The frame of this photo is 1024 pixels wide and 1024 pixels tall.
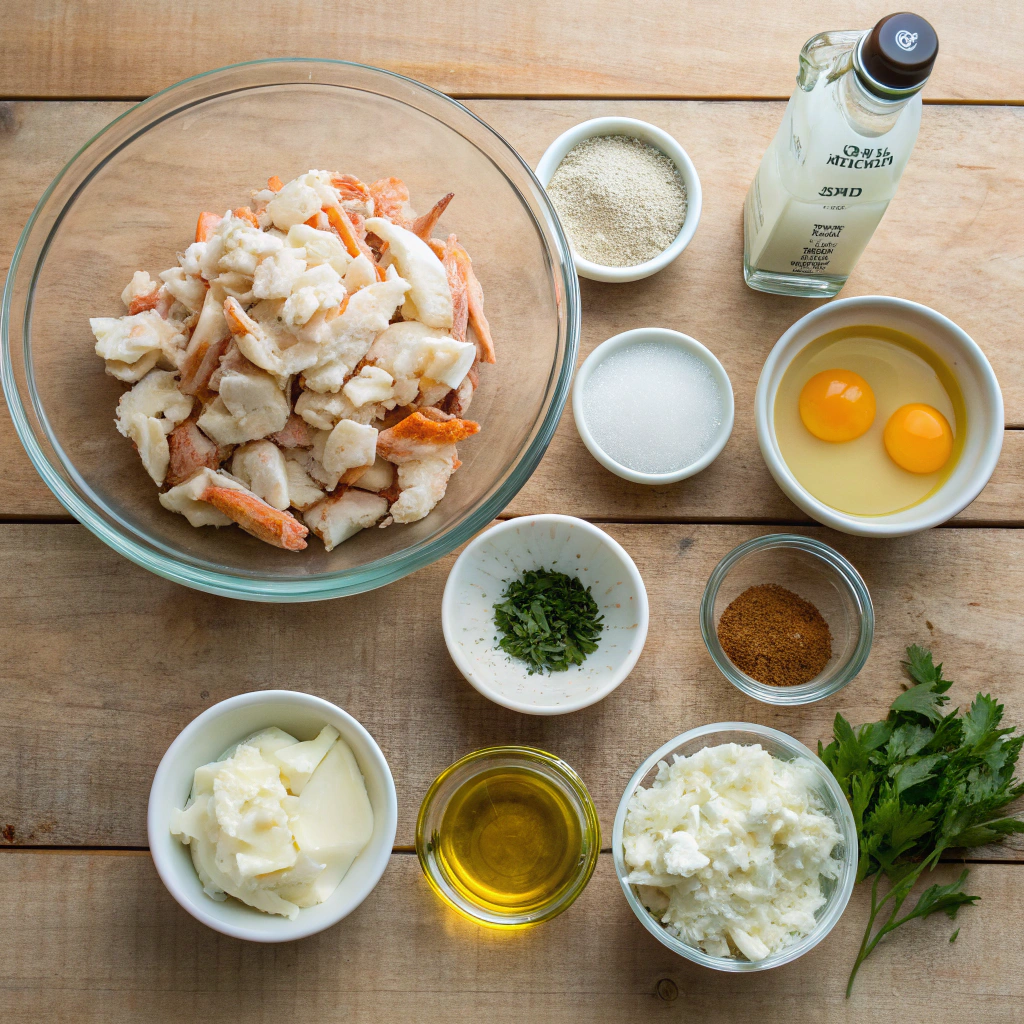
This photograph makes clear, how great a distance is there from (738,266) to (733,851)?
3.31 ft

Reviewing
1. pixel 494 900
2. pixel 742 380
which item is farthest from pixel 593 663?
pixel 742 380

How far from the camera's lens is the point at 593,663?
1.47 meters

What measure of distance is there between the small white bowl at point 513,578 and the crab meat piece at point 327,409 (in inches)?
13.6

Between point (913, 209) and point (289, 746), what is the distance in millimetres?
1461

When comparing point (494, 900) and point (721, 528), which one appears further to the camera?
point (721, 528)

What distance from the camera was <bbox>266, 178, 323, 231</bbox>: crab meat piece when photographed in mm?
1206

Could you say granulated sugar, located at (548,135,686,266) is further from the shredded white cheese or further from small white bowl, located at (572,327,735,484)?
the shredded white cheese

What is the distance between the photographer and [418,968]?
1.45m

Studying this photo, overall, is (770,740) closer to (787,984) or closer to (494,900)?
(787,984)

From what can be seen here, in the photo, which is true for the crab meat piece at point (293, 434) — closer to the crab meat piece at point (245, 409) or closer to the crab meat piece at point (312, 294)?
the crab meat piece at point (245, 409)

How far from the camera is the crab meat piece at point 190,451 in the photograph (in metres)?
1.22

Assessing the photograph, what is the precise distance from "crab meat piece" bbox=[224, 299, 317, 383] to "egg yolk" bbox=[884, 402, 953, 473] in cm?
101

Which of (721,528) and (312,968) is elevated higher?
(721,528)

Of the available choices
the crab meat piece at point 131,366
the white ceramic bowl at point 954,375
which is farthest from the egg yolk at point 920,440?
the crab meat piece at point 131,366
